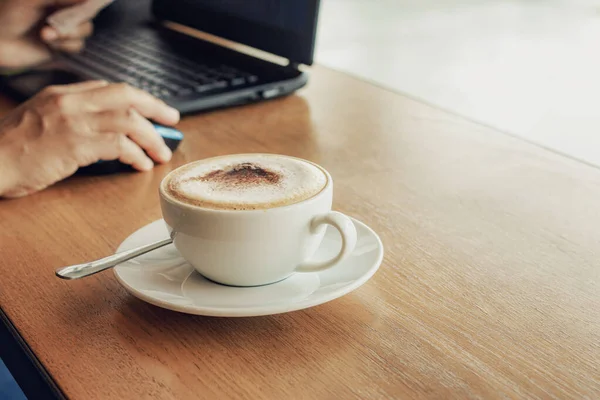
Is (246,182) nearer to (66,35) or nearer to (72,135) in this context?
(72,135)

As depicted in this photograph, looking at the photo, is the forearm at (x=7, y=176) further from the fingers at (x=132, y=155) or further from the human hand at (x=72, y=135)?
the fingers at (x=132, y=155)

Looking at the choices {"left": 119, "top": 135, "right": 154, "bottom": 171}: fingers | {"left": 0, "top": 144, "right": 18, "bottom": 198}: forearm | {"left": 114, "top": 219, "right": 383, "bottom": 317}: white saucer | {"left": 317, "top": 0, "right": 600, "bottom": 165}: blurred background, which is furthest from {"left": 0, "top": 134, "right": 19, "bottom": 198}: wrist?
{"left": 317, "top": 0, "right": 600, "bottom": 165}: blurred background

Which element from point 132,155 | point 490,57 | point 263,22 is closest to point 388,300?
point 132,155

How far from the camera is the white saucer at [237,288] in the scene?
19.5 inches

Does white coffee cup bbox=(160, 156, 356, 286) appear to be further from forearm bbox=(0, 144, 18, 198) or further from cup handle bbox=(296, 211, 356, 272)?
forearm bbox=(0, 144, 18, 198)

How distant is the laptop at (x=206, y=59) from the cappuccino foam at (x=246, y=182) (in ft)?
1.44

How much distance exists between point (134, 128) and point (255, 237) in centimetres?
38

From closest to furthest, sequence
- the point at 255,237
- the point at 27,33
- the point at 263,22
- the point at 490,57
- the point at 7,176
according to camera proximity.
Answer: the point at 255,237 < the point at 7,176 < the point at 263,22 < the point at 27,33 < the point at 490,57


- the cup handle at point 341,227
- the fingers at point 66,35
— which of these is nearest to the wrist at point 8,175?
the cup handle at point 341,227

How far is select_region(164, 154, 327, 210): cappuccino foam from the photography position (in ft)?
1.67

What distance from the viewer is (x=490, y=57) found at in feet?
12.3

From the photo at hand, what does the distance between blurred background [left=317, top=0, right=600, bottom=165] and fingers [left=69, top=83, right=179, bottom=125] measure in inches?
48.8

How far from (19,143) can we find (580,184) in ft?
2.06

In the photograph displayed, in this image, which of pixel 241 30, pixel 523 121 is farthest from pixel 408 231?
pixel 523 121
